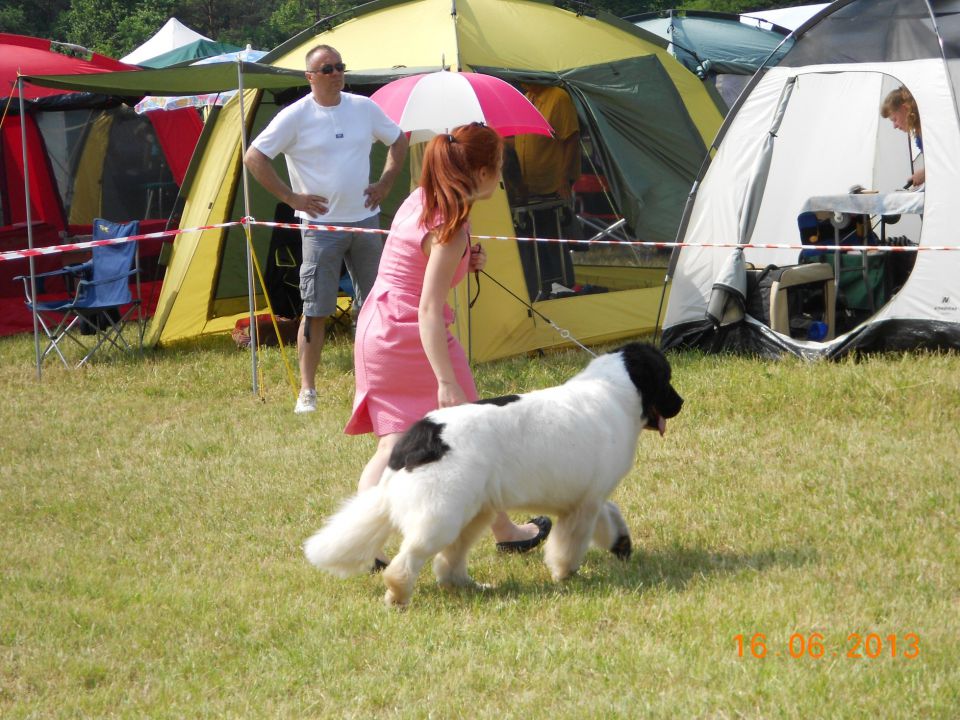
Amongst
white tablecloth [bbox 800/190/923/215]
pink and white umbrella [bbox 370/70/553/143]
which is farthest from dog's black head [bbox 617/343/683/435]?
white tablecloth [bbox 800/190/923/215]

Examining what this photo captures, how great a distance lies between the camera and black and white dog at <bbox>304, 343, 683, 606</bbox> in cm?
375

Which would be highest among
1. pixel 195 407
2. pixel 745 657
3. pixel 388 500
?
pixel 388 500

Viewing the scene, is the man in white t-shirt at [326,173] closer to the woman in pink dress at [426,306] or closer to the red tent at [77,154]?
the woman in pink dress at [426,306]

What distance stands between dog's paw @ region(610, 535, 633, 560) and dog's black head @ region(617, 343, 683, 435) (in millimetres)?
441

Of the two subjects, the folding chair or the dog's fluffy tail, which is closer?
the dog's fluffy tail

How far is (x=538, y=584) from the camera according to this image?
4.24 m

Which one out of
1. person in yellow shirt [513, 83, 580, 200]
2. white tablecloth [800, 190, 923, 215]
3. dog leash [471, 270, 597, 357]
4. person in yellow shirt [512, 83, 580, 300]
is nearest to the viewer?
white tablecloth [800, 190, 923, 215]

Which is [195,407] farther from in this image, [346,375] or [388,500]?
[388,500]

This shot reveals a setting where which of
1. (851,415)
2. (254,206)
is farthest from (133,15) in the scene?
(851,415)

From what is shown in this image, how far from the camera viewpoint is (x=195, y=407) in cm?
759

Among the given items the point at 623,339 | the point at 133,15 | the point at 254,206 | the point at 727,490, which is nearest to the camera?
the point at 727,490

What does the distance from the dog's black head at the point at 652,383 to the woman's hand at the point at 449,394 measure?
2.18ft

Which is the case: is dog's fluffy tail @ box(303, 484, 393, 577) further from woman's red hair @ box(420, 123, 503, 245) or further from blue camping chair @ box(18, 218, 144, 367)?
blue camping chair @ box(18, 218, 144, 367)

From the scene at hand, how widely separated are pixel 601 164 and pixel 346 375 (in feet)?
8.96
